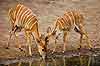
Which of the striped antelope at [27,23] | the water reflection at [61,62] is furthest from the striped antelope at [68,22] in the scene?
the water reflection at [61,62]

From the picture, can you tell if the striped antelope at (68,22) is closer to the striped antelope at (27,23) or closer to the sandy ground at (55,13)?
the striped antelope at (27,23)

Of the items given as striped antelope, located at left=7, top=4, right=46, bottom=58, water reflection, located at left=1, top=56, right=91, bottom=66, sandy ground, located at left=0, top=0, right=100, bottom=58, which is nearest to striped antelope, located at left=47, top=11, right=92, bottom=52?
striped antelope, located at left=7, top=4, right=46, bottom=58

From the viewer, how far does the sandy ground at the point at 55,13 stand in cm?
501

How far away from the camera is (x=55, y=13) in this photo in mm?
6020

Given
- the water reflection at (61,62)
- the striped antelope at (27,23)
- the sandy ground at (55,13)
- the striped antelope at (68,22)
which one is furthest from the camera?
the sandy ground at (55,13)

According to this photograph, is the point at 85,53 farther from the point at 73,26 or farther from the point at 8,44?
the point at 8,44

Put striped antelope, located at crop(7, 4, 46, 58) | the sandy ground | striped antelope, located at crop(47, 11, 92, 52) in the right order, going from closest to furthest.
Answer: striped antelope, located at crop(7, 4, 46, 58) → striped antelope, located at crop(47, 11, 92, 52) → the sandy ground

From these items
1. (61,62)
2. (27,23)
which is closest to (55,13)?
(27,23)

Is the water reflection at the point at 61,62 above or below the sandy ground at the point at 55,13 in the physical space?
below

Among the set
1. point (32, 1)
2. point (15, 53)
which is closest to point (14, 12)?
point (15, 53)

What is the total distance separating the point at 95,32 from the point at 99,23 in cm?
41

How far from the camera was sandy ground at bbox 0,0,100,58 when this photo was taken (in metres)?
5.01

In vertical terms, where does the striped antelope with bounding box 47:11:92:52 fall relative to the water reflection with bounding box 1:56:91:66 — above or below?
above

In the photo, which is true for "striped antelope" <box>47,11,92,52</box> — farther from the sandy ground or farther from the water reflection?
the sandy ground
